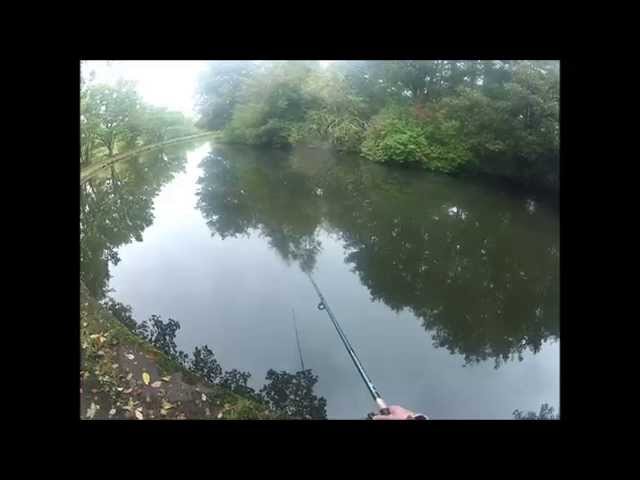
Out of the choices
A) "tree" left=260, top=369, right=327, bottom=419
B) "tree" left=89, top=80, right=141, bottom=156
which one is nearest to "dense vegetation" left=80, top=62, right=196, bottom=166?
"tree" left=89, top=80, right=141, bottom=156

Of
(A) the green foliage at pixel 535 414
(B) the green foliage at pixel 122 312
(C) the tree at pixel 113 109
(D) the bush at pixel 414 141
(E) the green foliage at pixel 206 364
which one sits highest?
(C) the tree at pixel 113 109

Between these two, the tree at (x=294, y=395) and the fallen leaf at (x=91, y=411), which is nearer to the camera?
the fallen leaf at (x=91, y=411)

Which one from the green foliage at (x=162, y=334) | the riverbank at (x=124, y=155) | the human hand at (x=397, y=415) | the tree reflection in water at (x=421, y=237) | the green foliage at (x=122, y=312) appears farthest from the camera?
the riverbank at (x=124, y=155)

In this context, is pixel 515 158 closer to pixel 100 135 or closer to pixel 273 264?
pixel 273 264

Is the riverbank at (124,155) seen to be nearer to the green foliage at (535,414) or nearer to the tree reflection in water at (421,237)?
the tree reflection in water at (421,237)

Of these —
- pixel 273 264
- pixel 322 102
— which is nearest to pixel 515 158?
pixel 322 102

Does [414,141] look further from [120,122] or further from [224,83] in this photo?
[120,122]

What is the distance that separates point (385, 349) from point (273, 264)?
1.58 m

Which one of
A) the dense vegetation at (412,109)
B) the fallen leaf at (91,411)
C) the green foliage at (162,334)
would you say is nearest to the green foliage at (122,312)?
A: the green foliage at (162,334)

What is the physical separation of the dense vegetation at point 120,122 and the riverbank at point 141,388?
4889mm

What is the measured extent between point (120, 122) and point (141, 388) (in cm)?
716

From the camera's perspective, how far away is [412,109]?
5.83 meters

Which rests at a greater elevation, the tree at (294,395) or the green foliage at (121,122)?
the green foliage at (121,122)

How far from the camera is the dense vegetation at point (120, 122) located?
23.0 feet
